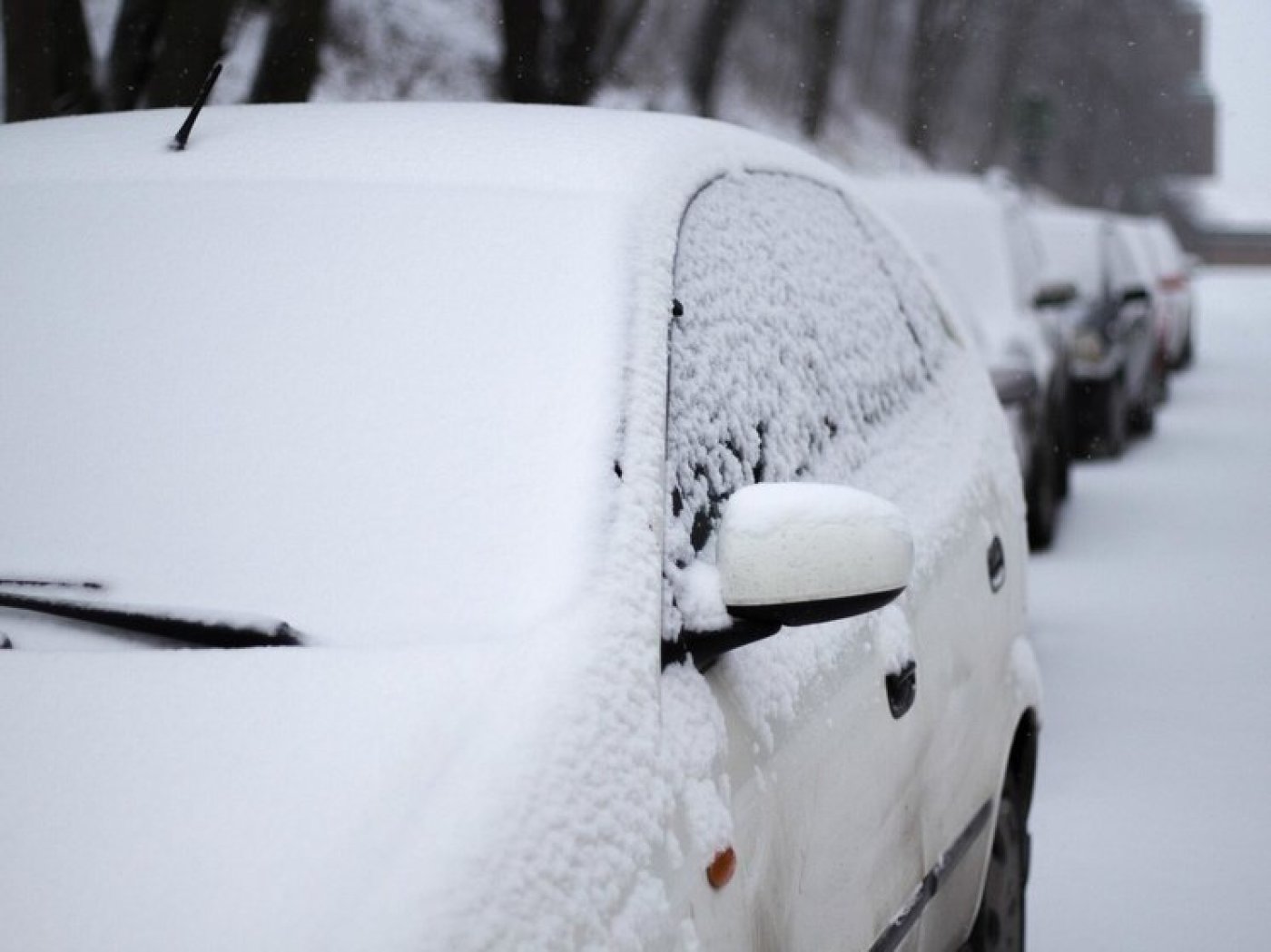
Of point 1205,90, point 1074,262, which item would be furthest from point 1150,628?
point 1205,90

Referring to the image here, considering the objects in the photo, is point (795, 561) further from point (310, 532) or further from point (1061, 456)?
point (1061, 456)

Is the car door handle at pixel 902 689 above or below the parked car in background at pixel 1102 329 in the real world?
above

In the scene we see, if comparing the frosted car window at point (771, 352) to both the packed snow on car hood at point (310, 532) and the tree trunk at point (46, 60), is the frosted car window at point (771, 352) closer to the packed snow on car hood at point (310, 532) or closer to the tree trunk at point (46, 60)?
the packed snow on car hood at point (310, 532)

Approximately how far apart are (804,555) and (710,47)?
19.9 meters

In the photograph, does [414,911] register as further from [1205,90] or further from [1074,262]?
[1205,90]

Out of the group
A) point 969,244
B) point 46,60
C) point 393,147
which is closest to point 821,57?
point 969,244

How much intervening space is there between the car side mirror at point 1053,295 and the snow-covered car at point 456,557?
7.99 m

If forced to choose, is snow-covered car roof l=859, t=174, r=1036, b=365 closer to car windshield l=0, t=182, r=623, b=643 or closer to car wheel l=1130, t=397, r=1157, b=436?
car wheel l=1130, t=397, r=1157, b=436

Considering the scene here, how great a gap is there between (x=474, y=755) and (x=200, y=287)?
3.40ft

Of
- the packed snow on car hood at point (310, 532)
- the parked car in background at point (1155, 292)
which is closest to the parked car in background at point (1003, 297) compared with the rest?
the parked car in background at point (1155, 292)

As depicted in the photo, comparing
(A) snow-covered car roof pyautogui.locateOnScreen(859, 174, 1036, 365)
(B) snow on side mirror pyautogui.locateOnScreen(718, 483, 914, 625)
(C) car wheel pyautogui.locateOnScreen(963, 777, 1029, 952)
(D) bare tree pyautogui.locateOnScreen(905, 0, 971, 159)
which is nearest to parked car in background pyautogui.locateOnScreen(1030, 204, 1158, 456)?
(A) snow-covered car roof pyautogui.locateOnScreen(859, 174, 1036, 365)

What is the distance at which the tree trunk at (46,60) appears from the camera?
8.23m

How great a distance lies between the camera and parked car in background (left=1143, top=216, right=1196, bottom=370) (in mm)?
21312

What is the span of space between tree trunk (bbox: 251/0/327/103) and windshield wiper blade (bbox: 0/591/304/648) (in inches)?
290
